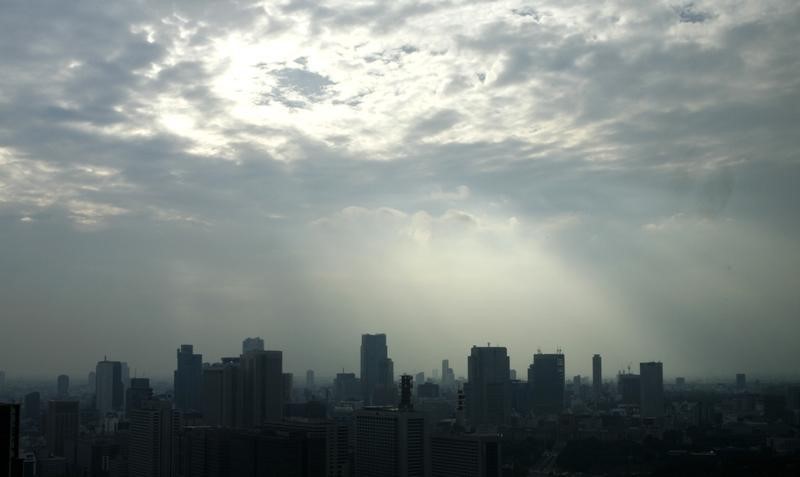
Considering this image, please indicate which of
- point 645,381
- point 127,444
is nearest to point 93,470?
point 127,444

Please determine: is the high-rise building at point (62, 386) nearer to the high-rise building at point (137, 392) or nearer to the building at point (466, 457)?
the high-rise building at point (137, 392)

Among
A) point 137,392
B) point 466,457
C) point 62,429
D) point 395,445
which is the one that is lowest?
point 62,429

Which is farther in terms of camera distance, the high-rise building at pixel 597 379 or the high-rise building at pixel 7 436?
the high-rise building at pixel 597 379

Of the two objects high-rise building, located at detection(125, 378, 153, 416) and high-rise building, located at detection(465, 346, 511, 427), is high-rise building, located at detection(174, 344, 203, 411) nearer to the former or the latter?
high-rise building, located at detection(125, 378, 153, 416)

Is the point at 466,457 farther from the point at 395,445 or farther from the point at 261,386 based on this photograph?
the point at 261,386

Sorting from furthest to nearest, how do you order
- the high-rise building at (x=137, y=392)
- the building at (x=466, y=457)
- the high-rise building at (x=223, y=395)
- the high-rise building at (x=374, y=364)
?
the high-rise building at (x=374, y=364) < the high-rise building at (x=137, y=392) < the high-rise building at (x=223, y=395) < the building at (x=466, y=457)

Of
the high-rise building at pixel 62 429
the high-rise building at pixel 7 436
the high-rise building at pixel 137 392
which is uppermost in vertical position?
the high-rise building at pixel 7 436

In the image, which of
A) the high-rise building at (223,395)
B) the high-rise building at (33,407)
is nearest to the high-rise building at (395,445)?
the high-rise building at (223,395)

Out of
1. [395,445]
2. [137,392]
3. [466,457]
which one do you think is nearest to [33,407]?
[137,392]
